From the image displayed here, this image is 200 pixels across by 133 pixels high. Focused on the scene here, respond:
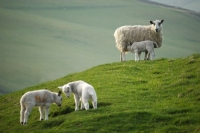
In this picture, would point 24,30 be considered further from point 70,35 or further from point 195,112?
point 195,112

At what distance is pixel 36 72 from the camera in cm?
8438

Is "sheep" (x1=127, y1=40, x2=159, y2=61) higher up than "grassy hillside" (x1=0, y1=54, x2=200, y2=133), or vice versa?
"sheep" (x1=127, y1=40, x2=159, y2=61)

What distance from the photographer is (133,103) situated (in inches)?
760

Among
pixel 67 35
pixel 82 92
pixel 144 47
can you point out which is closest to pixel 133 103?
pixel 82 92

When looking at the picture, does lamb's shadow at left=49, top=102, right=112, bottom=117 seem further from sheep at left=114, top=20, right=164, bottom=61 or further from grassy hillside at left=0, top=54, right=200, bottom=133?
sheep at left=114, top=20, right=164, bottom=61

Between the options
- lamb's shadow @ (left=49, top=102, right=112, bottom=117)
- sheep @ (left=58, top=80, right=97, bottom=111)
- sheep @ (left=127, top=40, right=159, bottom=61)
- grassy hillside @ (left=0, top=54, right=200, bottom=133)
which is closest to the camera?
grassy hillside @ (left=0, top=54, right=200, bottom=133)

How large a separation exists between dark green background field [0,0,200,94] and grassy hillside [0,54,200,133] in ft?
162

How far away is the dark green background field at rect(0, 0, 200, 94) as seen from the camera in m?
87.2

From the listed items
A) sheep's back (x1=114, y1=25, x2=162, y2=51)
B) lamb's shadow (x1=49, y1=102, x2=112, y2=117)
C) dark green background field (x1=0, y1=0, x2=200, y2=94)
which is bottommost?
lamb's shadow (x1=49, y1=102, x2=112, y2=117)

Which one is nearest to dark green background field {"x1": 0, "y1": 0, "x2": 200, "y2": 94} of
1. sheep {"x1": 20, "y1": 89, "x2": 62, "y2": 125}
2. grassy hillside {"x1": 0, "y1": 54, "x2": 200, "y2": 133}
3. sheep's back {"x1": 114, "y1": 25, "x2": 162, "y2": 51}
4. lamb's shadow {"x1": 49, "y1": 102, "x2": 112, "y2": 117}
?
sheep's back {"x1": 114, "y1": 25, "x2": 162, "y2": 51}

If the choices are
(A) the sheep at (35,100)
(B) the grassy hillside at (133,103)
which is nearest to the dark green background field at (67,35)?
(B) the grassy hillside at (133,103)

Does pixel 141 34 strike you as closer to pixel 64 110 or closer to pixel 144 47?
pixel 144 47

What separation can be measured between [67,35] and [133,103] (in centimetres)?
9714

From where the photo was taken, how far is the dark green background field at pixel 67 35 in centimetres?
8715
